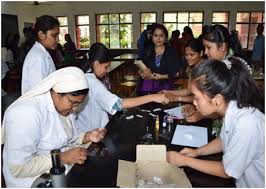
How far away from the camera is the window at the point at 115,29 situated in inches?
447

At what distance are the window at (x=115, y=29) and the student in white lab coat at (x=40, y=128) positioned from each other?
10.3 m

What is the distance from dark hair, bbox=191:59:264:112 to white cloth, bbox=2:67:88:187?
25.2 inches

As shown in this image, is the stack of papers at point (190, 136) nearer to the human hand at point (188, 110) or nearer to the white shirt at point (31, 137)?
the human hand at point (188, 110)

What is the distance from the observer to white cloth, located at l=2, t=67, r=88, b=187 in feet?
4.33

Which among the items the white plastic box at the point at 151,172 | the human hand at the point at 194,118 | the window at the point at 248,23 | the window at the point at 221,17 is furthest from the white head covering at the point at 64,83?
the window at the point at 248,23

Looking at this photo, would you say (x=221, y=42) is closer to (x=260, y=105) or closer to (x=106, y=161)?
(x=260, y=105)

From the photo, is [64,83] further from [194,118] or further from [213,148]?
[194,118]

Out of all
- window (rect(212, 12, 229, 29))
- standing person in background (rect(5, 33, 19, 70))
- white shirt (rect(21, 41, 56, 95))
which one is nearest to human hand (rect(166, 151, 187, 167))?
white shirt (rect(21, 41, 56, 95))

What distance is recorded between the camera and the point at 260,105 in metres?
1.23

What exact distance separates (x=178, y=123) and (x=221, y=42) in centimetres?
72

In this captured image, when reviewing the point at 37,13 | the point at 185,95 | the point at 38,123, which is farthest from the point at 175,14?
the point at 38,123

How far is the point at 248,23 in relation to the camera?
36.0 feet

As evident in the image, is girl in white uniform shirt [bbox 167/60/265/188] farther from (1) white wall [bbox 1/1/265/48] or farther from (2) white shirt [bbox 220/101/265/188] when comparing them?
(1) white wall [bbox 1/1/265/48]

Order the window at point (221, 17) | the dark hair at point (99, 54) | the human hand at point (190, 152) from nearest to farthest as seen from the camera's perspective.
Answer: the human hand at point (190, 152) → the dark hair at point (99, 54) → the window at point (221, 17)
